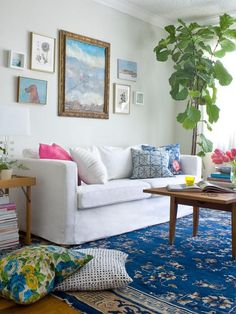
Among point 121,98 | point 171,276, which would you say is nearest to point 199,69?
point 121,98

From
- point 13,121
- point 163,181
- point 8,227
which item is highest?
point 13,121

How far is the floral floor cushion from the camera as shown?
176 centimetres

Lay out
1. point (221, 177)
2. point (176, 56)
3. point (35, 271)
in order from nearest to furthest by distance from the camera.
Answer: point (35, 271) < point (221, 177) < point (176, 56)

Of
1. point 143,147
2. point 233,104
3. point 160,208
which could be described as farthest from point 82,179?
point 233,104

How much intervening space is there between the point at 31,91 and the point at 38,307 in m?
2.42

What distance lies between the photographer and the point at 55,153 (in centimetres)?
329

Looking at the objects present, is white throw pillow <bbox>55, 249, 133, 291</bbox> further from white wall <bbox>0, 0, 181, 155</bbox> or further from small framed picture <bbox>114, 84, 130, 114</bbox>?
small framed picture <bbox>114, 84, 130, 114</bbox>

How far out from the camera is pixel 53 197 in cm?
296

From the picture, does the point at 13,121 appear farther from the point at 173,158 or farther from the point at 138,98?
the point at 138,98

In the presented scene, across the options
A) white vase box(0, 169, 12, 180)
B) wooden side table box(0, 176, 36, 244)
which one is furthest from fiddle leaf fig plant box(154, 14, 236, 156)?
white vase box(0, 169, 12, 180)

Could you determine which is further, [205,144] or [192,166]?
[205,144]

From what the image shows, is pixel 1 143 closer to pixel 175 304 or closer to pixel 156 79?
pixel 175 304

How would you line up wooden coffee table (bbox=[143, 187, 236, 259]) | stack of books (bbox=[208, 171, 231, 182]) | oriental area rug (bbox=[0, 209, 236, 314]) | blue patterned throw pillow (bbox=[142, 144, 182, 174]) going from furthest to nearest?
blue patterned throw pillow (bbox=[142, 144, 182, 174])
stack of books (bbox=[208, 171, 231, 182])
wooden coffee table (bbox=[143, 187, 236, 259])
oriental area rug (bbox=[0, 209, 236, 314])

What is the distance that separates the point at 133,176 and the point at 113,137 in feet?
2.60
